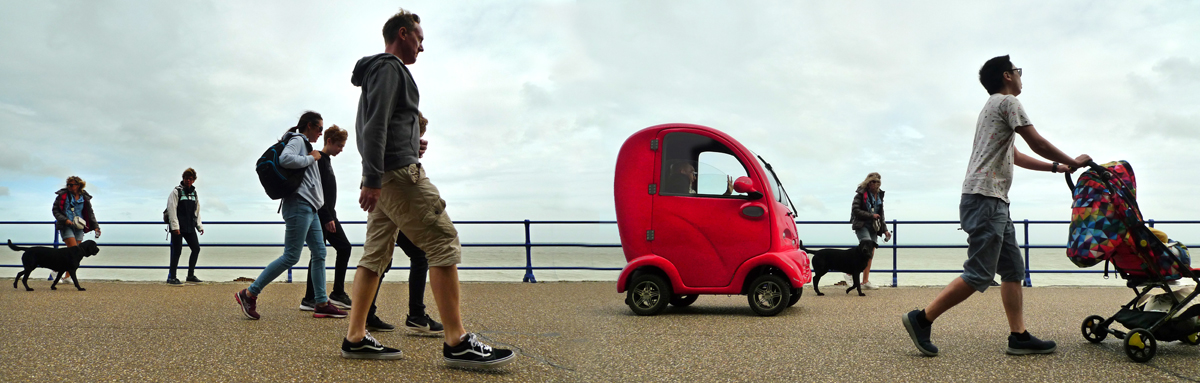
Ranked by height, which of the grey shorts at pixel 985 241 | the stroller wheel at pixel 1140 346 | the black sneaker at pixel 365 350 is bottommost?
the black sneaker at pixel 365 350

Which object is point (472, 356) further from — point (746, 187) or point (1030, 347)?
point (746, 187)

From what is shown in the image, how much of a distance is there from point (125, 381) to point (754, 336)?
3.47 m

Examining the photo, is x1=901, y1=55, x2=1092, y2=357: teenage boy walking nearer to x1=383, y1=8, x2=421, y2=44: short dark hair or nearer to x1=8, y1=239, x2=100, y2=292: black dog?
x1=383, y1=8, x2=421, y2=44: short dark hair

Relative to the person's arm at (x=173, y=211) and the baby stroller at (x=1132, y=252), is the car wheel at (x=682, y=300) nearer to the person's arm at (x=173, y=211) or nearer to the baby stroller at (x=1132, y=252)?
the baby stroller at (x=1132, y=252)

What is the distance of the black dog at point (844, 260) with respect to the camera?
27.0 ft

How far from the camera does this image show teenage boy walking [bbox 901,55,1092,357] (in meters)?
3.87

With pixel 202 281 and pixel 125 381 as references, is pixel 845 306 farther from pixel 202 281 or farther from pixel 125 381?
pixel 202 281

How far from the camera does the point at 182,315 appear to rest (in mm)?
5609

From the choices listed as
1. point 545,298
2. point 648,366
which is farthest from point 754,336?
point 545,298

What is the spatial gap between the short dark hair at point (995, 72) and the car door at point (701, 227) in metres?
2.15

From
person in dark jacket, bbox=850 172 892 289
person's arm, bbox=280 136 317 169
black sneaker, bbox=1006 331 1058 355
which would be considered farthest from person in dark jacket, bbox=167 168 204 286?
black sneaker, bbox=1006 331 1058 355

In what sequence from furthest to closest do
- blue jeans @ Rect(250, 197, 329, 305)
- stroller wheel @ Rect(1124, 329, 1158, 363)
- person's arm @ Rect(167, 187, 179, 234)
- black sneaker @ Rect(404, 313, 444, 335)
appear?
person's arm @ Rect(167, 187, 179, 234), blue jeans @ Rect(250, 197, 329, 305), black sneaker @ Rect(404, 313, 444, 335), stroller wheel @ Rect(1124, 329, 1158, 363)

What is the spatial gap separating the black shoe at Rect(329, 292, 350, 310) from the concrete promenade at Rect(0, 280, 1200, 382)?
0.84 ft

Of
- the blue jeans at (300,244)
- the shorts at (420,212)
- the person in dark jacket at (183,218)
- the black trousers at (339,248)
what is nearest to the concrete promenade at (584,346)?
the blue jeans at (300,244)
